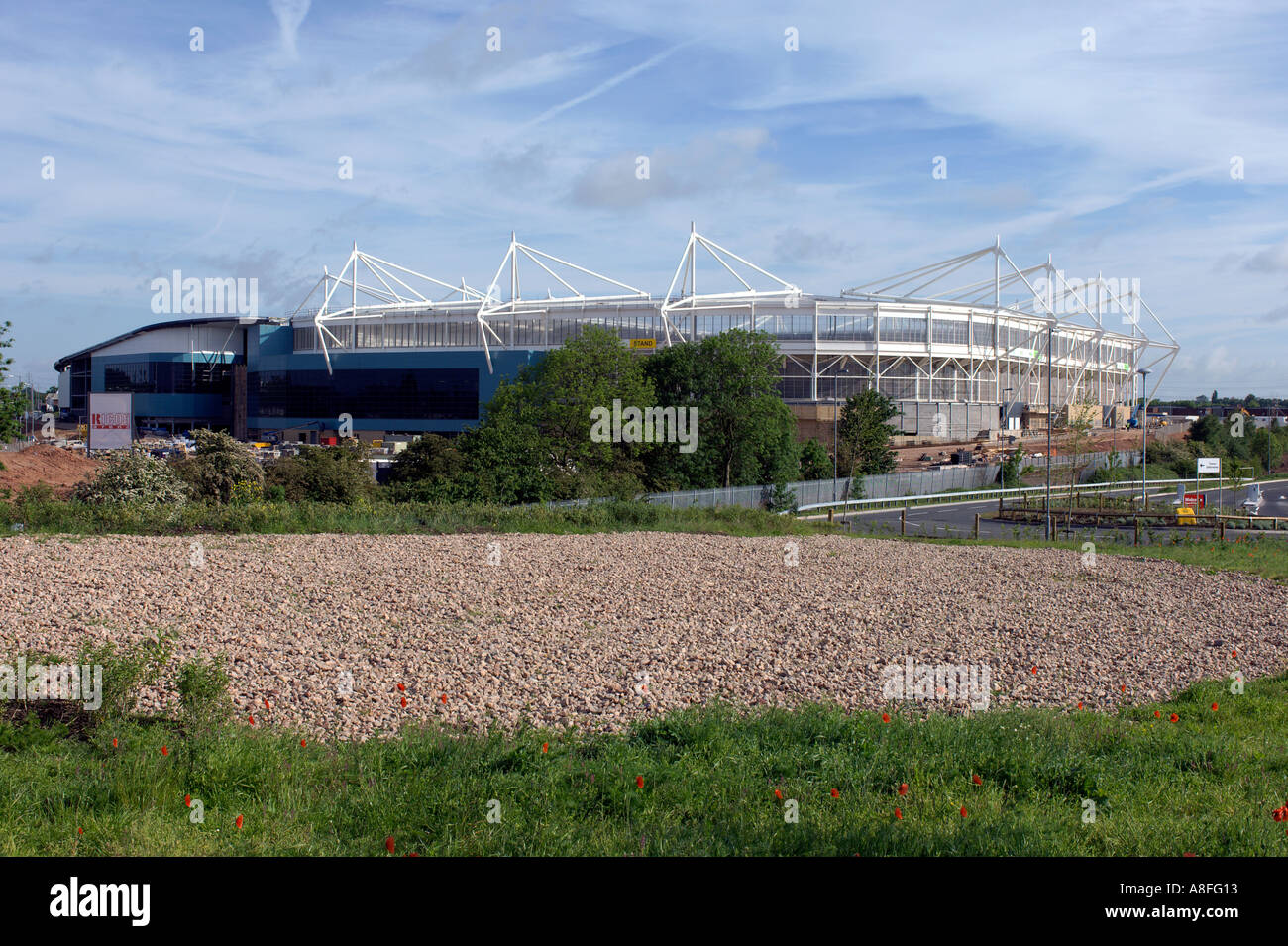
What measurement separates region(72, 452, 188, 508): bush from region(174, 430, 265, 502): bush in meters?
3.14

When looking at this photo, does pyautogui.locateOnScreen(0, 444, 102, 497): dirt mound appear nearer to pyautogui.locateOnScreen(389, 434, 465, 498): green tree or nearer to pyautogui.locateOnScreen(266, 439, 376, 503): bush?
pyautogui.locateOnScreen(266, 439, 376, 503): bush

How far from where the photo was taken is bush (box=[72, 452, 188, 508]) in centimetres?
2606

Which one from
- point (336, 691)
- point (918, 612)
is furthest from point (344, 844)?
point (918, 612)

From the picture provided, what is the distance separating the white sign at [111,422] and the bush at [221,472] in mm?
6852

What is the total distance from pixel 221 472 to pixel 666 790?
28980 mm

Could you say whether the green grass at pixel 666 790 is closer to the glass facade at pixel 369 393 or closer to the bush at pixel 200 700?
the bush at pixel 200 700

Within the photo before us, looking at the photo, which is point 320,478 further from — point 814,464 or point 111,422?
Result: point 814,464

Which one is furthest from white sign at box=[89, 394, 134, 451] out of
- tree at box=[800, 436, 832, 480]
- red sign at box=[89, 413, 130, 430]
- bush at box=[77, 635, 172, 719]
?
bush at box=[77, 635, 172, 719]

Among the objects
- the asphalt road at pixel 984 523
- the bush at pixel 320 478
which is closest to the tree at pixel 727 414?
the asphalt road at pixel 984 523

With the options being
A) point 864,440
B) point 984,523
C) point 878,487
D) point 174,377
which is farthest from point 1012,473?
point 174,377

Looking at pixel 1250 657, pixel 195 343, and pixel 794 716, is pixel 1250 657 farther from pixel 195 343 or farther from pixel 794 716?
pixel 195 343

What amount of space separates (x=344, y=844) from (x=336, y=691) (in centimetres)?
408

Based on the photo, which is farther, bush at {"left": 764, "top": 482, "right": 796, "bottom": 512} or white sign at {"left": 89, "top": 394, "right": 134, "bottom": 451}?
bush at {"left": 764, "top": 482, "right": 796, "bottom": 512}

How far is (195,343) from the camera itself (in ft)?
330
